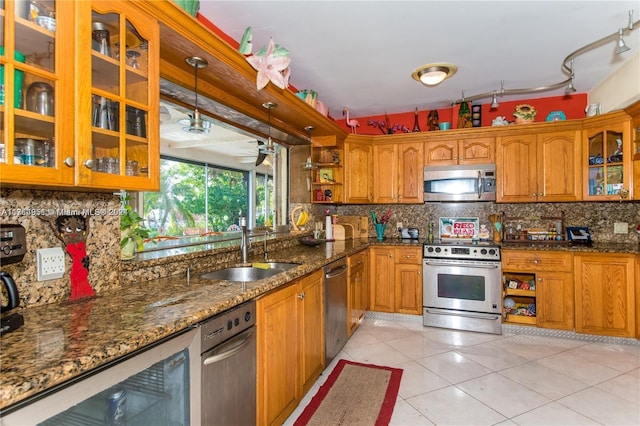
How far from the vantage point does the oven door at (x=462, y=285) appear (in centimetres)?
353

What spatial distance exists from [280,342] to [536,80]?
11.9 feet


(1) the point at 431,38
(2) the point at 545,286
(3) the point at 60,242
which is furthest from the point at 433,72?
(3) the point at 60,242

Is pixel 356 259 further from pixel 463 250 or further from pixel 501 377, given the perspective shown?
pixel 501 377

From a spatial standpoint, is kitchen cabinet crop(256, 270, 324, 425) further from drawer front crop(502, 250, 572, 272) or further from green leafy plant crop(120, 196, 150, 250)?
drawer front crop(502, 250, 572, 272)

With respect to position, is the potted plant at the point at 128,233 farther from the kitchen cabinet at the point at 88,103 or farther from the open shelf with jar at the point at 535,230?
the open shelf with jar at the point at 535,230

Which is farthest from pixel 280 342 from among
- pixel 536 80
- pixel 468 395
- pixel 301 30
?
pixel 536 80

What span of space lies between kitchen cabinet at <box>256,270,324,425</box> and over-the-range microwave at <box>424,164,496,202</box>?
2232 mm

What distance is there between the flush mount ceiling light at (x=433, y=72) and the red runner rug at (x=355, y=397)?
8.29 ft

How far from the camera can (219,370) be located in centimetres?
139

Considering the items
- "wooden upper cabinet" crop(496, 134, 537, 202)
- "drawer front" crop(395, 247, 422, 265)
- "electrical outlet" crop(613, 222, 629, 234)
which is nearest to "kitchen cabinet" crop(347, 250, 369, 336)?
"drawer front" crop(395, 247, 422, 265)

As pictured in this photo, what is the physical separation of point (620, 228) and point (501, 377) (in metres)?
2.42

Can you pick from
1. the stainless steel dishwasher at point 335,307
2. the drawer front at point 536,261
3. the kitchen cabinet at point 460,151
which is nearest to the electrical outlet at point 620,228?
the drawer front at point 536,261

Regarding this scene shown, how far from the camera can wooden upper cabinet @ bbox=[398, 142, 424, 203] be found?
413 cm

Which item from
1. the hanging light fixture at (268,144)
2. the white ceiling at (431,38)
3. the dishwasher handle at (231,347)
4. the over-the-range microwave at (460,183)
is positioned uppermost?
the white ceiling at (431,38)
